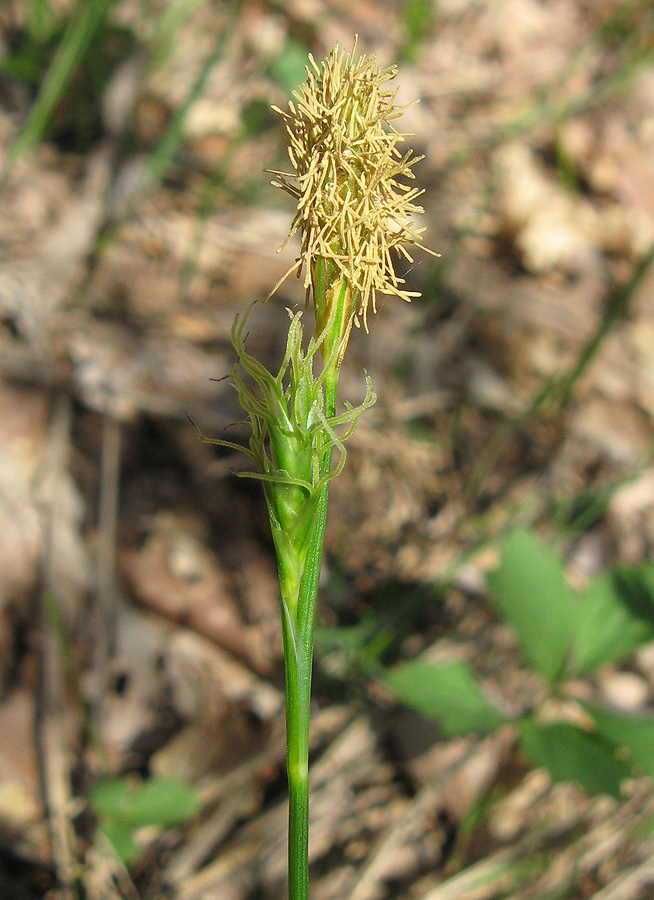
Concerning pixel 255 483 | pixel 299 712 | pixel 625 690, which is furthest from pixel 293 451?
pixel 625 690

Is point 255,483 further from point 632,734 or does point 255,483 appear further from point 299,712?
point 299,712

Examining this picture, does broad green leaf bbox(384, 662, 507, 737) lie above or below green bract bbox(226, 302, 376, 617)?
above

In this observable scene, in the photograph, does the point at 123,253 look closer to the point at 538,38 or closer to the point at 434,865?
the point at 434,865

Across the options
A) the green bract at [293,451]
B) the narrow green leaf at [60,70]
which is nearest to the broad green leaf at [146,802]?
the green bract at [293,451]

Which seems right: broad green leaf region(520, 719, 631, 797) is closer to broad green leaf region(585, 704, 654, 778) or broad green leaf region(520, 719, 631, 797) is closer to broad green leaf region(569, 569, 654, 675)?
broad green leaf region(585, 704, 654, 778)

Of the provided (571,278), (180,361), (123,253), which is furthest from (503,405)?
(123,253)

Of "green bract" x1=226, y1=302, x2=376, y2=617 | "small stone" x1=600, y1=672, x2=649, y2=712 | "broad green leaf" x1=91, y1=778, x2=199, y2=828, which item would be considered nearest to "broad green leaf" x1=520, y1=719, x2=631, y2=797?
"small stone" x1=600, y1=672, x2=649, y2=712
